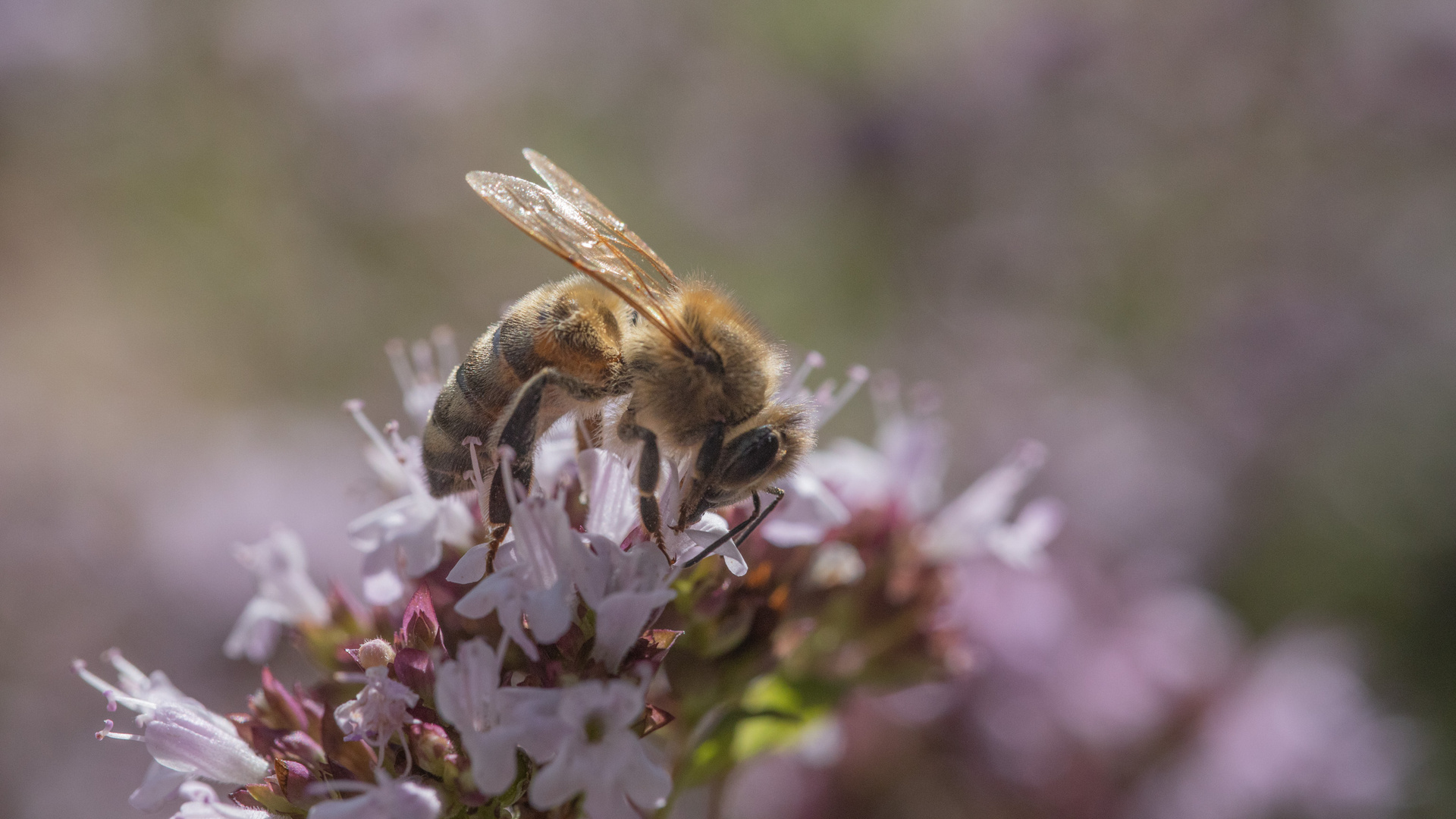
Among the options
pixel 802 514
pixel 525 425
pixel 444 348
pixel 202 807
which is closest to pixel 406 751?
pixel 202 807

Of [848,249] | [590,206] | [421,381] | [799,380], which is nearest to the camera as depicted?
[590,206]

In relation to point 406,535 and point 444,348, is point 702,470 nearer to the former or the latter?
point 406,535

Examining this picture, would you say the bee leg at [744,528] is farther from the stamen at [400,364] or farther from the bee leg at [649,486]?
the stamen at [400,364]

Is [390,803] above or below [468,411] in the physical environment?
below

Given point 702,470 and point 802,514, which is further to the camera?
point 802,514

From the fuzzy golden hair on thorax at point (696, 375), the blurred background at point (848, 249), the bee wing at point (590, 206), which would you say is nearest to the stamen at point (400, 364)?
the bee wing at point (590, 206)

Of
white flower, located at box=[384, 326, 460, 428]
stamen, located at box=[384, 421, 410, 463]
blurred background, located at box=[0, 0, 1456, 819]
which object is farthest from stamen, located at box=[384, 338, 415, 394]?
blurred background, located at box=[0, 0, 1456, 819]

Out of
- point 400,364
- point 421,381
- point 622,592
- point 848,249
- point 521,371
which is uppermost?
point 848,249

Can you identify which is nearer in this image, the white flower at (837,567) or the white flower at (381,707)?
the white flower at (381,707)
